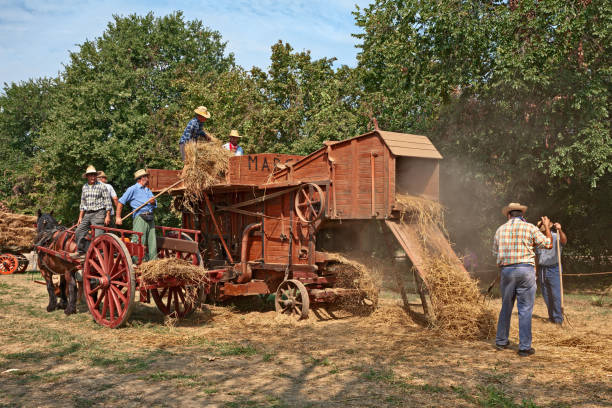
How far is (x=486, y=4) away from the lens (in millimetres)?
13367

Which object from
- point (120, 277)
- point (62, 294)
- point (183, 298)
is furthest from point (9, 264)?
point (120, 277)

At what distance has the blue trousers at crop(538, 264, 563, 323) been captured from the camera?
9.14 meters

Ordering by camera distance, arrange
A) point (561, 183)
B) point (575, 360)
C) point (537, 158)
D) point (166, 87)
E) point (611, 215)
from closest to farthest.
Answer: point (575, 360) → point (537, 158) → point (561, 183) → point (611, 215) → point (166, 87)

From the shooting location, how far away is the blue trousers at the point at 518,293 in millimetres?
6887

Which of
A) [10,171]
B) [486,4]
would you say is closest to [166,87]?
[10,171]

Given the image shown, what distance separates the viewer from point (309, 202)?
31.5ft

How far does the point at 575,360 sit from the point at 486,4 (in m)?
9.78

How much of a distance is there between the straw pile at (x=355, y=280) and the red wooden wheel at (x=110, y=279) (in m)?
3.43

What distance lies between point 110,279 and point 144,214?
120 centimetres

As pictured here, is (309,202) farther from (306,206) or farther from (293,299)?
(293,299)

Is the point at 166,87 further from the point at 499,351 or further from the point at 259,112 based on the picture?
the point at 499,351

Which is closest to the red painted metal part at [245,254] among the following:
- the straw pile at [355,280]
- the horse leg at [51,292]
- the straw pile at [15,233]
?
the straw pile at [355,280]

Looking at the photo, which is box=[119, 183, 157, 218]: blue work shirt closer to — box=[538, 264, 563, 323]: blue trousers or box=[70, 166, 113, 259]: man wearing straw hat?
box=[70, 166, 113, 259]: man wearing straw hat

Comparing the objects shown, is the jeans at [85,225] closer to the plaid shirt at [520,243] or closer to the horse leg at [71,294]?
the horse leg at [71,294]
